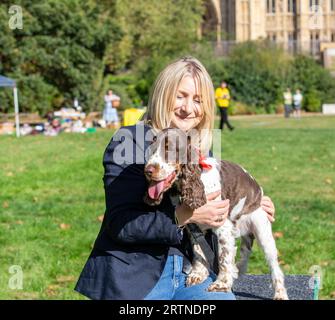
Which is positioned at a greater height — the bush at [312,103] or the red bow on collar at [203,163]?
the red bow on collar at [203,163]

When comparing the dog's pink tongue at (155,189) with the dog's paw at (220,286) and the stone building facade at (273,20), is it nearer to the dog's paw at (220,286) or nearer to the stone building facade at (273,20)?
the dog's paw at (220,286)

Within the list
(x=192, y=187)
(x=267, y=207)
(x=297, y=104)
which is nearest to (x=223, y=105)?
(x=297, y=104)

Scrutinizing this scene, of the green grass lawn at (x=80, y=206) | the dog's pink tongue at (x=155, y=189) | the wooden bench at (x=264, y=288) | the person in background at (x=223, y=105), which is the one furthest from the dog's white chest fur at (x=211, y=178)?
the person in background at (x=223, y=105)

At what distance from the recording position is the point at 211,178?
13.0 ft

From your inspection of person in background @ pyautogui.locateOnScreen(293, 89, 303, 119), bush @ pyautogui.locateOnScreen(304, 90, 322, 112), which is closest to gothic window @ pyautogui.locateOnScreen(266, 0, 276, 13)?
bush @ pyautogui.locateOnScreen(304, 90, 322, 112)

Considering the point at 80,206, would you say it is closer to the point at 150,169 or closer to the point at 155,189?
the point at 155,189

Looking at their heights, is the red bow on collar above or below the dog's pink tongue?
above

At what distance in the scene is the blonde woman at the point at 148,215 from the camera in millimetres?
3887

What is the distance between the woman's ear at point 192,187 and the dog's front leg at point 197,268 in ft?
1.75

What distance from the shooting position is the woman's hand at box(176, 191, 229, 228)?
385cm

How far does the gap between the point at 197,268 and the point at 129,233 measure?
0.56 metres

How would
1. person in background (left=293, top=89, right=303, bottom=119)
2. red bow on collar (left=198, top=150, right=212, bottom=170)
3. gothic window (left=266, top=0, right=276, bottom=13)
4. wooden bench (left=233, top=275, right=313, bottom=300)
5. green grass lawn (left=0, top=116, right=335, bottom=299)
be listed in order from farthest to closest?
gothic window (left=266, top=0, right=276, bottom=13)
person in background (left=293, top=89, right=303, bottom=119)
green grass lawn (left=0, top=116, right=335, bottom=299)
wooden bench (left=233, top=275, right=313, bottom=300)
red bow on collar (left=198, top=150, right=212, bottom=170)

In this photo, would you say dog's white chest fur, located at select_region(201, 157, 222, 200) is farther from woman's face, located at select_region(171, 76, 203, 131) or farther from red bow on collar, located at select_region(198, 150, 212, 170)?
woman's face, located at select_region(171, 76, 203, 131)

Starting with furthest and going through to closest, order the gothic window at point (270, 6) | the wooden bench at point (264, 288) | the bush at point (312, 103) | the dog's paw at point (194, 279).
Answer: the gothic window at point (270, 6), the bush at point (312, 103), the wooden bench at point (264, 288), the dog's paw at point (194, 279)
